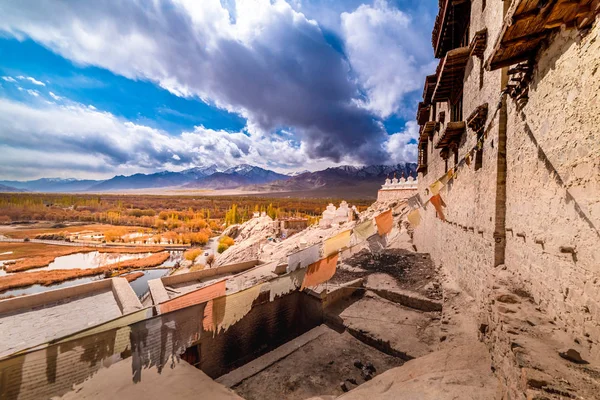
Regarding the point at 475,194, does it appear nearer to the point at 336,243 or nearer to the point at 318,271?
the point at 336,243

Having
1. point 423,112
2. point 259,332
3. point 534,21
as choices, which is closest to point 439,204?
point 534,21

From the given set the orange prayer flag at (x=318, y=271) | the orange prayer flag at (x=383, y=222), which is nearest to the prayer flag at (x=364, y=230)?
the orange prayer flag at (x=383, y=222)

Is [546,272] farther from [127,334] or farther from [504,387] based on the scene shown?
[127,334]

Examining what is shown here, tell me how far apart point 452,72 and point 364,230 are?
6.54 meters

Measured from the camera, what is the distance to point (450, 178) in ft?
31.9

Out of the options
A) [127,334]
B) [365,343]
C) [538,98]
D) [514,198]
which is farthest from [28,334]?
[538,98]

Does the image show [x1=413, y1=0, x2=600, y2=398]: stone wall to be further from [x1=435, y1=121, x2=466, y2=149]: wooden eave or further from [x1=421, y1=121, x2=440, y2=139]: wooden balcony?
[x1=421, y1=121, x2=440, y2=139]: wooden balcony

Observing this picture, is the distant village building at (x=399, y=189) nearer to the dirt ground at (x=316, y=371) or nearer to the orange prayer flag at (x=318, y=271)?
the dirt ground at (x=316, y=371)

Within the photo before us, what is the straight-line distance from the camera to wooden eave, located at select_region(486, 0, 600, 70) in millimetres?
3139

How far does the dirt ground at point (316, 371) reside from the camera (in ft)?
24.2

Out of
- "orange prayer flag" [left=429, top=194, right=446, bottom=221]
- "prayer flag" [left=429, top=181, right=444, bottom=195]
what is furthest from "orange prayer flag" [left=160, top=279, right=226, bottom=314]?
"orange prayer flag" [left=429, top=194, right=446, bottom=221]

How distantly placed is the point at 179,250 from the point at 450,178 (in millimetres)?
64473

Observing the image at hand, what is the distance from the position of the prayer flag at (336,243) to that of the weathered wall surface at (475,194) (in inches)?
138

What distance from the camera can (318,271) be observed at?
796cm
